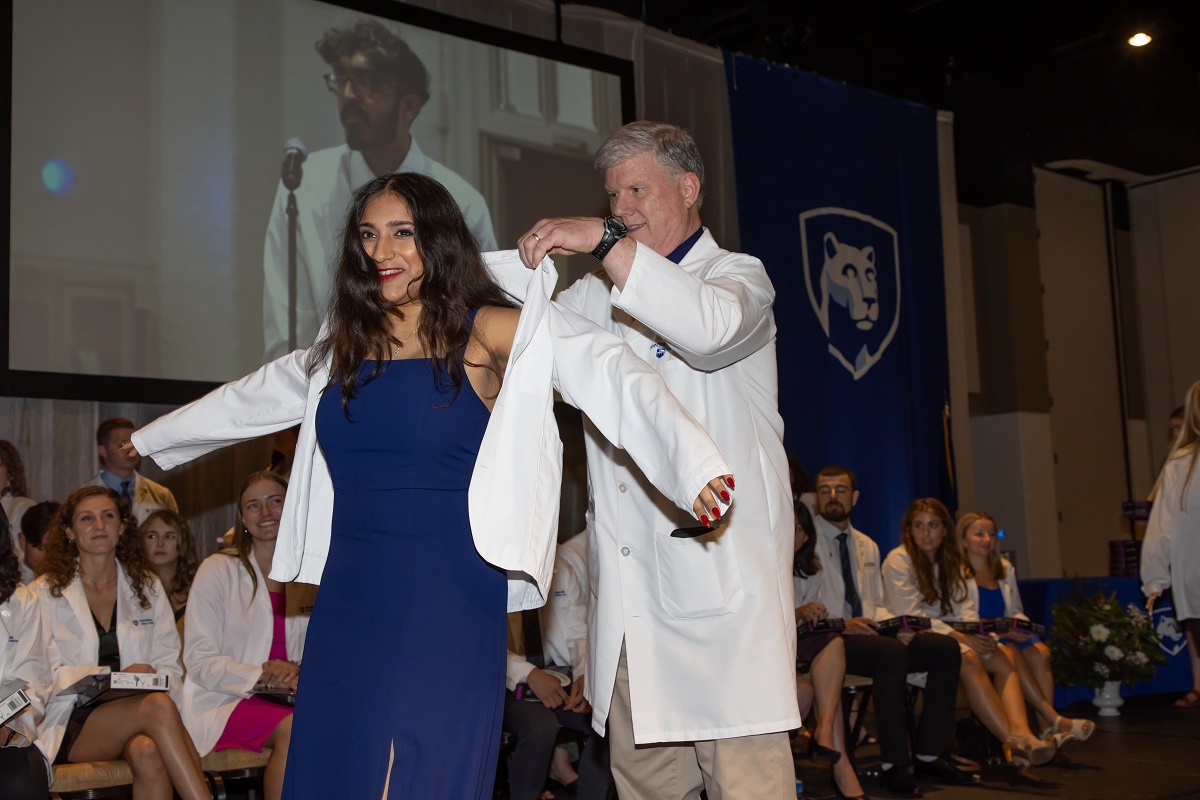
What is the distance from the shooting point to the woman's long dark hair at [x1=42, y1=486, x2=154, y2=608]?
3889 millimetres

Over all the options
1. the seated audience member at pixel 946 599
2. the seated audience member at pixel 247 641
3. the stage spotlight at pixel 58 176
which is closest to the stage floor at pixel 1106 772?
the seated audience member at pixel 946 599

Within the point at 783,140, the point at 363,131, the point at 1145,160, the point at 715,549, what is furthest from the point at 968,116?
the point at 715,549

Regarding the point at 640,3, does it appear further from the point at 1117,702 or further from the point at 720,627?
the point at 720,627

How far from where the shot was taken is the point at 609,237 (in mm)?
2053

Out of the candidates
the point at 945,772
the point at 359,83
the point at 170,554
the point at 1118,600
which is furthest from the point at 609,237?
the point at 1118,600

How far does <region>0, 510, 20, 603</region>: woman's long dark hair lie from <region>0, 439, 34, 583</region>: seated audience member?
1.63m

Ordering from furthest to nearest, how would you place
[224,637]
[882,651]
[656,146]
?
1. [882,651]
2. [224,637]
3. [656,146]

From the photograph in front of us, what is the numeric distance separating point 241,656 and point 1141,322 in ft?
37.3

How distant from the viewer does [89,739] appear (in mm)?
3654

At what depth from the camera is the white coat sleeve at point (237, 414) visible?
223cm

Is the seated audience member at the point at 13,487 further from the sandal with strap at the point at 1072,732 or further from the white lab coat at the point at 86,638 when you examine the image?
the sandal with strap at the point at 1072,732

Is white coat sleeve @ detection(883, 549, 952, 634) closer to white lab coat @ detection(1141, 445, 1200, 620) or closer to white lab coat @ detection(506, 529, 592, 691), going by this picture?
white lab coat @ detection(506, 529, 592, 691)

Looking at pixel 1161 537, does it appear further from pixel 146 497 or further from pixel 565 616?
pixel 146 497

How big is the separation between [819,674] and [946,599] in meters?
1.08
